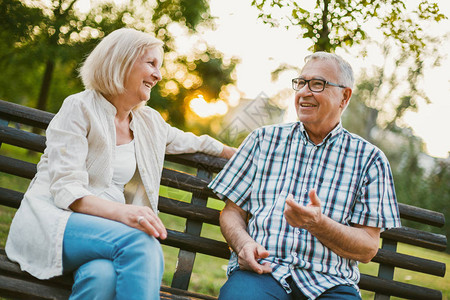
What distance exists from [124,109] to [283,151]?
0.96 metres

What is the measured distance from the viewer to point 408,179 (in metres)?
13.9

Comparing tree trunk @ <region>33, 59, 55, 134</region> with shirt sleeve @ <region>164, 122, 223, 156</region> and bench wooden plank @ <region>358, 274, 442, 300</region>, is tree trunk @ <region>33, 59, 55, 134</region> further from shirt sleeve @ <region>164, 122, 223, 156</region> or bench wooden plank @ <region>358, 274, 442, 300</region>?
bench wooden plank @ <region>358, 274, 442, 300</region>

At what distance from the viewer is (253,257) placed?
223 centimetres

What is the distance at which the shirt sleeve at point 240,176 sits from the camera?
257cm

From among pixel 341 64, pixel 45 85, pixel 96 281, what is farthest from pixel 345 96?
pixel 45 85

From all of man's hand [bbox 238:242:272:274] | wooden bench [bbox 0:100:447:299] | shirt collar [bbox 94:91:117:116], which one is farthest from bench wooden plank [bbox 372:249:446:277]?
shirt collar [bbox 94:91:117:116]

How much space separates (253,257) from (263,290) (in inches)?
6.6

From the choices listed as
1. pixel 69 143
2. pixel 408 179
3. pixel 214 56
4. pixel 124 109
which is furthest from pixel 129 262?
pixel 408 179

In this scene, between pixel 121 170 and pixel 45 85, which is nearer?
pixel 121 170

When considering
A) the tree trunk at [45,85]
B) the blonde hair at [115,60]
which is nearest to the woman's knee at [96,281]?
the blonde hair at [115,60]

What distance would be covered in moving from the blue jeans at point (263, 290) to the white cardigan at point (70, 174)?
63cm

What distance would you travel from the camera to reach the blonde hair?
7.79 ft

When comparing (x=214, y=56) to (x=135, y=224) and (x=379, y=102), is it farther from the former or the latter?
(x=379, y=102)

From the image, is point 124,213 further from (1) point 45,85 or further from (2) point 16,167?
(1) point 45,85
